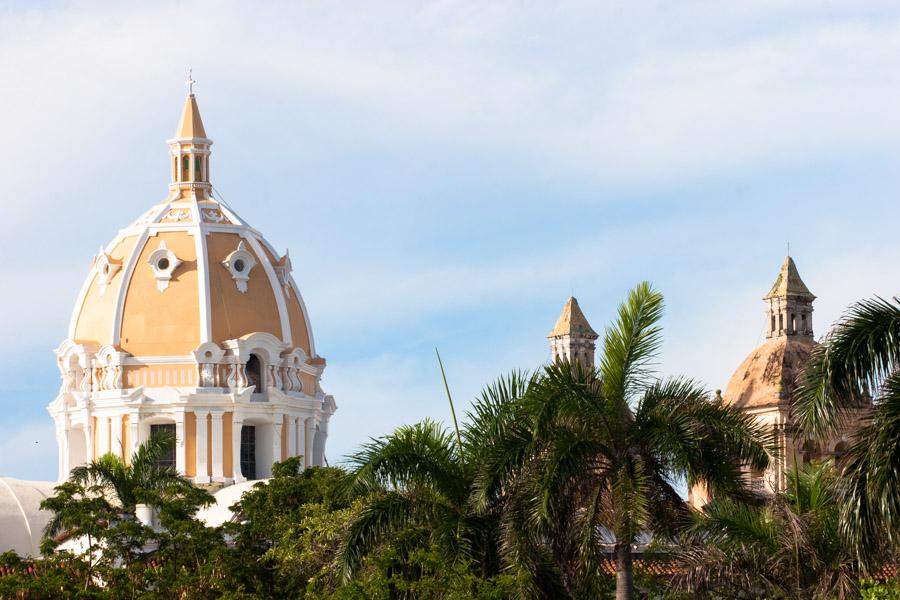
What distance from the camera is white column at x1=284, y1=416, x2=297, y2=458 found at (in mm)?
90688

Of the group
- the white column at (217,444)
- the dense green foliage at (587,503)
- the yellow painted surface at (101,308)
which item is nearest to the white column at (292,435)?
the white column at (217,444)

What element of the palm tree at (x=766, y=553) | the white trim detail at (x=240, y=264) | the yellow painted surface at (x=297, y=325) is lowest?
the palm tree at (x=766, y=553)

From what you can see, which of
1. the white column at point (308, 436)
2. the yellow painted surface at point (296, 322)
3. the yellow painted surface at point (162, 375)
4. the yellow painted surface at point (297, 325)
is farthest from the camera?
the yellow painted surface at point (297, 325)

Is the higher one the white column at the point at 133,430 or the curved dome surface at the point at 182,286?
the curved dome surface at the point at 182,286

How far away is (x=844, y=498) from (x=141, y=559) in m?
21.0

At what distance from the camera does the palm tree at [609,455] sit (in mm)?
30031

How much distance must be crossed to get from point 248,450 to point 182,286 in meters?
7.70

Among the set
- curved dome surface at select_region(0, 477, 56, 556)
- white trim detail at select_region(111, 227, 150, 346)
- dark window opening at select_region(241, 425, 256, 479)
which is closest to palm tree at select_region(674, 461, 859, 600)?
curved dome surface at select_region(0, 477, 56, 556)

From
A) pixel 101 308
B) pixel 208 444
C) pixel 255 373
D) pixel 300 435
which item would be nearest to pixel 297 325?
pixel 255 373

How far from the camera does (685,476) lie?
3033 cm

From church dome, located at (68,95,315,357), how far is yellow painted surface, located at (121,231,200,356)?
0.04 m

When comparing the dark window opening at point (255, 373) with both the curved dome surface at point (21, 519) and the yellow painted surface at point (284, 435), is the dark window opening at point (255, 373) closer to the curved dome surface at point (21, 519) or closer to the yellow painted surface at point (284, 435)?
the yellow painted surface at point (284, 435)

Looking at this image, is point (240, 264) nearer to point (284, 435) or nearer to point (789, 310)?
point (284, 435)

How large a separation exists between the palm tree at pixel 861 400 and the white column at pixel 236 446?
63028 millimetres
